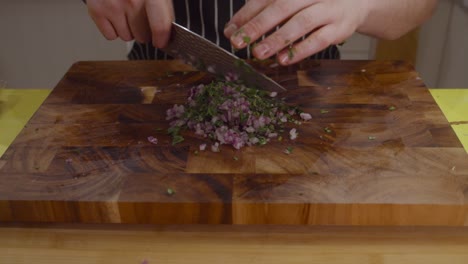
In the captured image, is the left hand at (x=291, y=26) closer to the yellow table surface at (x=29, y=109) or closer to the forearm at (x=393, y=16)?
the forearm at (x=393, y=16)

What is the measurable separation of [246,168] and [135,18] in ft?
1.40

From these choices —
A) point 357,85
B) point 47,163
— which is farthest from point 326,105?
point 47,163

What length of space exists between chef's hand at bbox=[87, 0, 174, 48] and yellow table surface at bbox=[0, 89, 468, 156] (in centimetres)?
26

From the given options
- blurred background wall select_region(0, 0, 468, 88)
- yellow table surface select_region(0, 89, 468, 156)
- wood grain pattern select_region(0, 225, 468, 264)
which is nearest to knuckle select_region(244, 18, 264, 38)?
wood grain pattern select_region(0, 225, 468, 264)

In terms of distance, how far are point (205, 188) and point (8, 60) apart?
6.50 ft

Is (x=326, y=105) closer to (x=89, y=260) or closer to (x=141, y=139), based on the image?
(x=141, y=139)

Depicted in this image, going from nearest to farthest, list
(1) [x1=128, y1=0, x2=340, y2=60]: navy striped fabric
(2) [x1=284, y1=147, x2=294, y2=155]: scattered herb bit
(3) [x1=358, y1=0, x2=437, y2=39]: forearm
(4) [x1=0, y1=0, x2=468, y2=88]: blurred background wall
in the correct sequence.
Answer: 1. (2) [x1=284, y1=147, x2=294, y2=155]: scattered herb bit
2. (3) [x1=358, y1=0, x2=437, y2=39]: forearm
3. (1) [x1=128, y1=0, x2=340, y2=60]: navy striped fabric
4. (4) [x1=0, y1=0, x2=468, y2=88]: blurred background wall

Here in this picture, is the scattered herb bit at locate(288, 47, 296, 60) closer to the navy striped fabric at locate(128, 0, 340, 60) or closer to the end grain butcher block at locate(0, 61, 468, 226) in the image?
the end grain butcher block at locate(0, 61, 468, 226)

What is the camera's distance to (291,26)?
2.85ft

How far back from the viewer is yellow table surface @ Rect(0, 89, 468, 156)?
3.22 feet

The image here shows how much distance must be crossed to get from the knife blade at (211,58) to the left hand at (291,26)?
4 centimetres

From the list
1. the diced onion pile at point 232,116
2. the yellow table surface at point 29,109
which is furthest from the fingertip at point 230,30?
the yellow table surface at point 29,109

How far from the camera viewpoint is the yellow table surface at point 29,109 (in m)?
0.98

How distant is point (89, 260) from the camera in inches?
27.5
